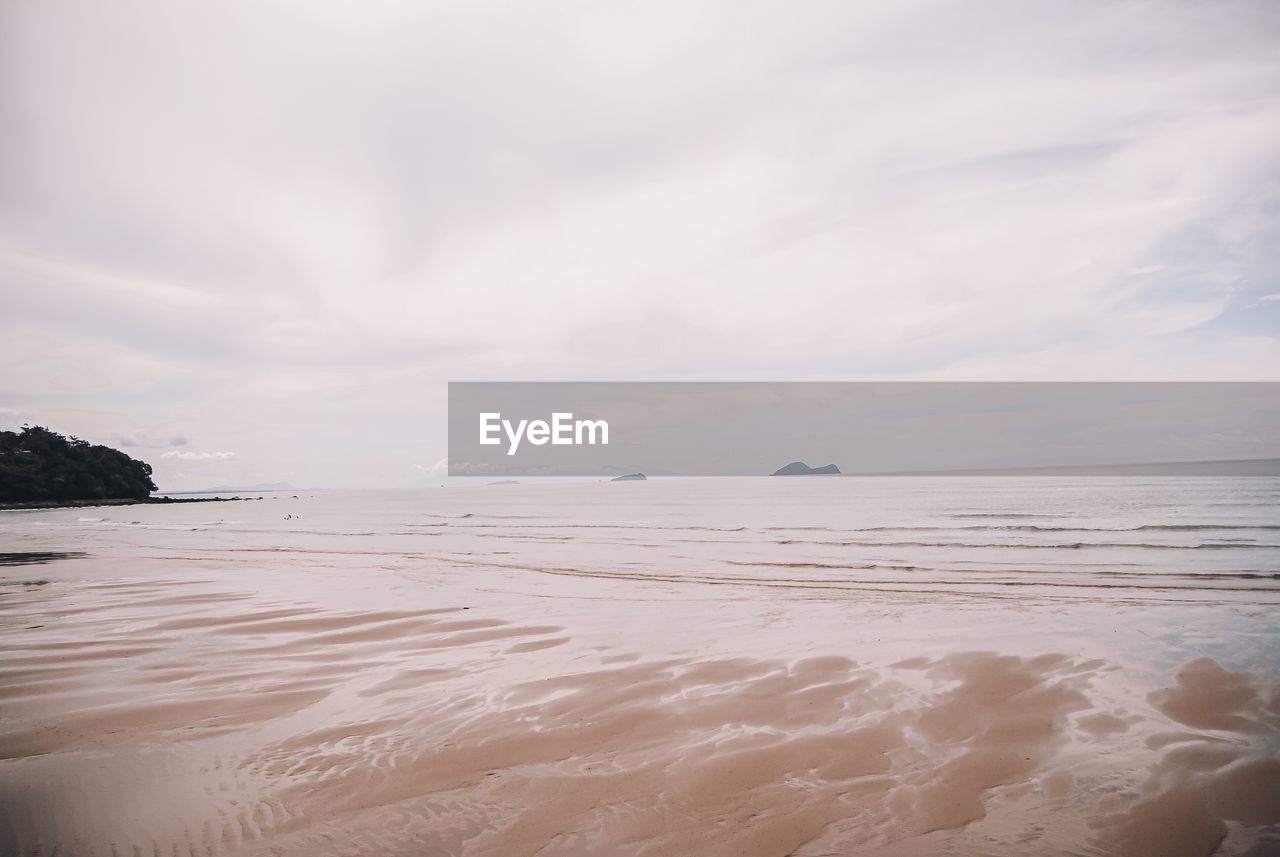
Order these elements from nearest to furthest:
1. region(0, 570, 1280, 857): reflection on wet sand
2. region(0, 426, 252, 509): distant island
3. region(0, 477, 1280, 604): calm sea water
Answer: region(0, 570, 1280, 857): reflection on wet sand → region(0, 477, 1280, 604): calm sea water → region(0, 426, 252, 509): distant island

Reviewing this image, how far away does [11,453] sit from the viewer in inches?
3568

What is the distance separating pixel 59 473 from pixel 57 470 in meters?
0.53

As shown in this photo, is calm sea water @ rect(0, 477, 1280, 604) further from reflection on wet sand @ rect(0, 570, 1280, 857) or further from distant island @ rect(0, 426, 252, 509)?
distant island @ rect(0, 426, 252, 509)

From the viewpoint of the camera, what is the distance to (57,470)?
9431 cm

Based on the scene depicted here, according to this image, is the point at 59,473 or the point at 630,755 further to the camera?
the point at 59,473

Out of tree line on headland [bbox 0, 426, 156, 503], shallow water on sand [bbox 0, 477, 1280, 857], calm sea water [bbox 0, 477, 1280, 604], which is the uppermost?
tree line on headland [bbox 0, 426, 156, 503]

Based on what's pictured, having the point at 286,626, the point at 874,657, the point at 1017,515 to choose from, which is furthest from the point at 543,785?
the point at 1017,515

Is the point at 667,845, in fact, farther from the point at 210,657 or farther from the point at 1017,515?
the point at 1017,515

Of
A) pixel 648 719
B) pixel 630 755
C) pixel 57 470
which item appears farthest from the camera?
pixel 57 470

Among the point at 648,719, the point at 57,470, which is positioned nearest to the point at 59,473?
the point at 57,470

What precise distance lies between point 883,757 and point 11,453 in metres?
125

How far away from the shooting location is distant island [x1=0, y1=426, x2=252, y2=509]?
281 ft

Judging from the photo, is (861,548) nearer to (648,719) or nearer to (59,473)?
(648,719)

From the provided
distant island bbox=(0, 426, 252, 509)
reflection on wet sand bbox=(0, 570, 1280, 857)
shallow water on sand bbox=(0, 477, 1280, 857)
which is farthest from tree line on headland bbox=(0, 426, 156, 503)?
reflection on wet sand bbox=(0, 570, 1280, 857)
